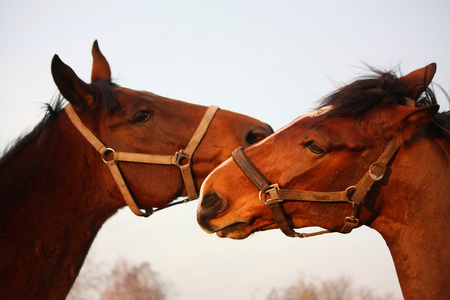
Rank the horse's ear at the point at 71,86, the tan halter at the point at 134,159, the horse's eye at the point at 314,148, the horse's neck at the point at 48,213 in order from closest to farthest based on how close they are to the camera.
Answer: the horse's eye at the point at 314,148
the horse's neck at the point at 48,213
the horse's ear at the point at 71,86
the tan halter at the point at 134,159

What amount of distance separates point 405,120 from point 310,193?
2.95 ft

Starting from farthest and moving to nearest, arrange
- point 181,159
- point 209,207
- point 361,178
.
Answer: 1. point 181,159
2. point 209,207
3. point 361,178

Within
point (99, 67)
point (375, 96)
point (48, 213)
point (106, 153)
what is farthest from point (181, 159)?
point (375, 96)

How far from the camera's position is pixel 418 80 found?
152 inches

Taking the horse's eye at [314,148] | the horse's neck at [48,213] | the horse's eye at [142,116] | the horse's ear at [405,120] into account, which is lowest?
the horse's neck at [48,213]

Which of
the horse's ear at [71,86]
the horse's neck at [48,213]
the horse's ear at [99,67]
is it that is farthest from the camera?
the horse's ear at [99,67]

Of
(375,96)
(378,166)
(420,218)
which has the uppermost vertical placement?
(375,96)

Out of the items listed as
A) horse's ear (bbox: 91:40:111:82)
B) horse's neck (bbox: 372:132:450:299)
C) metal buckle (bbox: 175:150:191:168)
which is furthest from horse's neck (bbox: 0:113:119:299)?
horse's neck (bbox: 372:132:450:299)

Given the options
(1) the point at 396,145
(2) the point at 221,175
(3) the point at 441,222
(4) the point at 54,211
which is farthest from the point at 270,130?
(4) the point at 54,211

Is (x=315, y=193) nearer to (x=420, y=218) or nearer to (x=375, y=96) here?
(x=420, y=218)

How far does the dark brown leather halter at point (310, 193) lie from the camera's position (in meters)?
3.56

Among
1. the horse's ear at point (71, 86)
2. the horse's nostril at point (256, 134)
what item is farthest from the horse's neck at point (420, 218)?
the horse's ear at point (71, 86)

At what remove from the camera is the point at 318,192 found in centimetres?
366

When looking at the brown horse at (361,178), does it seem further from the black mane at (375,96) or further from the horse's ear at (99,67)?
the horse's ear at (99,67)
